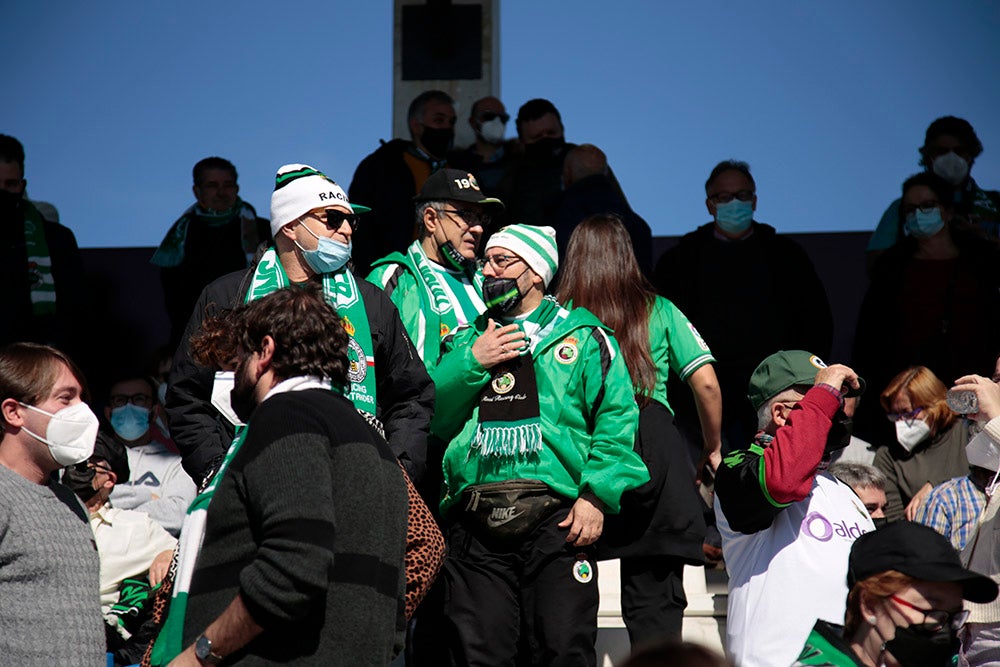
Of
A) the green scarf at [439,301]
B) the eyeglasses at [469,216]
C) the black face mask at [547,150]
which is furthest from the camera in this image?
the black face mask at [547,150]

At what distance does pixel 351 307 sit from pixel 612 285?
1.34 metres

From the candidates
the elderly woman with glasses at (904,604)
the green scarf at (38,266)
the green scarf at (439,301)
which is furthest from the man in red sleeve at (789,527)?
the green scarf at (38,266)

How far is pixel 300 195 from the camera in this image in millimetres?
4758

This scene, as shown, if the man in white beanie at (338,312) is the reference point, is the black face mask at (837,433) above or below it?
below

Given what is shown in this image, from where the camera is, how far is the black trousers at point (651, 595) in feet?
16.5

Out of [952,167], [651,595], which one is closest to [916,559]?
[651,595]

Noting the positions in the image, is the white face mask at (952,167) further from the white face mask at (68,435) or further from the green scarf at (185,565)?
the green scarf at (185,565)

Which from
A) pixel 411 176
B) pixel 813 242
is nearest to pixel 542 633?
pixel 411 176

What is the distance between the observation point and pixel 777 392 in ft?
13.8

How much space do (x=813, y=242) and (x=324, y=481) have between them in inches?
276

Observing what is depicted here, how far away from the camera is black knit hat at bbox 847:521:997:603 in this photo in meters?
3.26

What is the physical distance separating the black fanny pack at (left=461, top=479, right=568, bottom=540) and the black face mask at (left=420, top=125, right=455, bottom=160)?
11.5 feet

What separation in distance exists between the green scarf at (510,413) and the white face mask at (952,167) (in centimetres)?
435

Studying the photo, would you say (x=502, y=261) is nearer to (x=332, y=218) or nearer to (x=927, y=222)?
(x=332, y=218)
